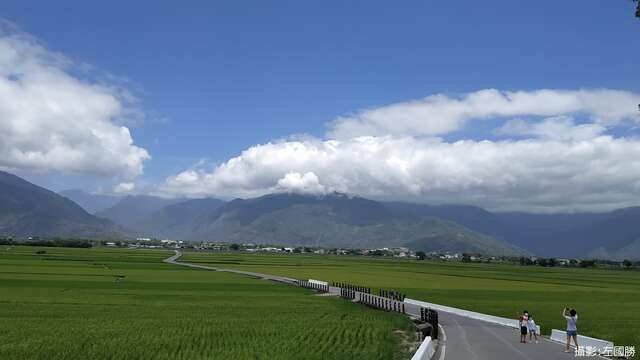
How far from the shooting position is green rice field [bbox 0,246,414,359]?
29.0 meters

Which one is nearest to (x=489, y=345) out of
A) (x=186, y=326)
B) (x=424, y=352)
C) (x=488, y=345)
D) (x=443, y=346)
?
(x=488, y=345)

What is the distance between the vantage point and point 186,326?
1518 inches

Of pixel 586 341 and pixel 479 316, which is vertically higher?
pixel 586 341

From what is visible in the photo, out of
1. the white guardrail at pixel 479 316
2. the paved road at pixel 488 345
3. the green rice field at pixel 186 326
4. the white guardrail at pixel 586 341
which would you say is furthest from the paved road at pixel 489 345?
the green rice field at pixel 186 326

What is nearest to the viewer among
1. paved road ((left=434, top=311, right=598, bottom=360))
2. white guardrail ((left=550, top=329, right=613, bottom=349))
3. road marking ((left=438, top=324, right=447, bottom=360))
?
road marking ((left=438, top=324, right=447, bottom=360))

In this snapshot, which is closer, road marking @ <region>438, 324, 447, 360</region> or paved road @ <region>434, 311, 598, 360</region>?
road marking @ <region>438, 324, 447, 360</region>

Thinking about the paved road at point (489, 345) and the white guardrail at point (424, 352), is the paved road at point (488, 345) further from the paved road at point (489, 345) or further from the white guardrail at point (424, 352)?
the white guardrail at point (424, 352)

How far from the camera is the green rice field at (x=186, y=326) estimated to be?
1143 inches

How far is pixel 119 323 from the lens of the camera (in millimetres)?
38875

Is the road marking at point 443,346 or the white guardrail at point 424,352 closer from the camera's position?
the white guardrail at point 424,352

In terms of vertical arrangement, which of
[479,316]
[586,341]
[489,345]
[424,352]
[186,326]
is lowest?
[186,326]

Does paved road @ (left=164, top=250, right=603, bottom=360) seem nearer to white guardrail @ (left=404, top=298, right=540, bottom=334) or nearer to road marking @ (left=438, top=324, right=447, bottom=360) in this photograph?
road marking @ (left=438, top=324, right=447, bottom=360)

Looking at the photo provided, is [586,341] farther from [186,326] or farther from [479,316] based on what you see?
[186,326]

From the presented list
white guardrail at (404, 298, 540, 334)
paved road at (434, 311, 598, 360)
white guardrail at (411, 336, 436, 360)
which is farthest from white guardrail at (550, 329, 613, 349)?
white guardrail at (411, 336, 436, 360)
